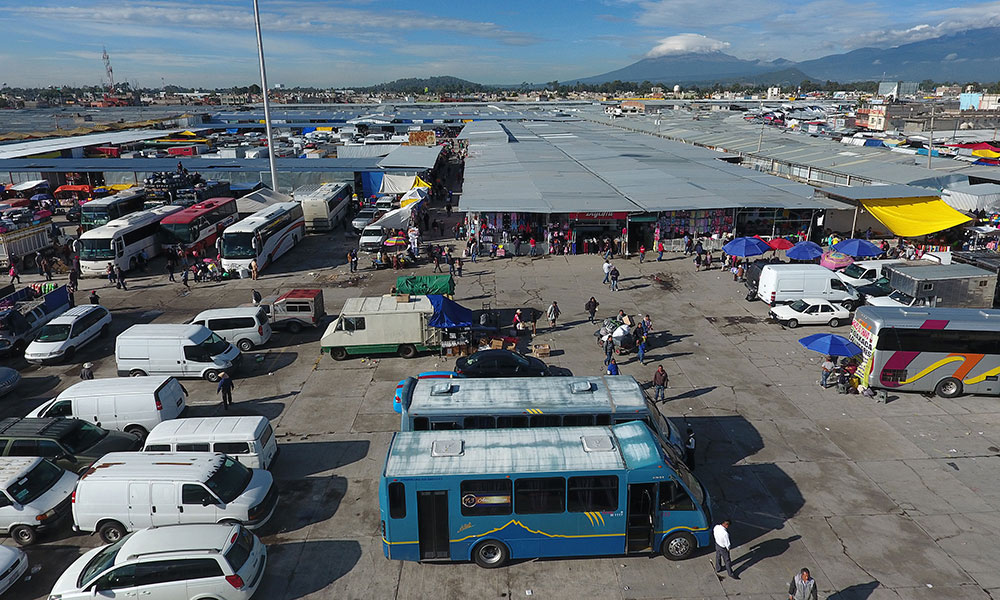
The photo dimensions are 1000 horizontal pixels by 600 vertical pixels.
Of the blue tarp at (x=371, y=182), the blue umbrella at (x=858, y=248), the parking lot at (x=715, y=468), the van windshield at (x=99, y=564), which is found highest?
the blue tarp at (x=371, y=182)

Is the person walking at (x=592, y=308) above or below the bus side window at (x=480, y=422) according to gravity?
below

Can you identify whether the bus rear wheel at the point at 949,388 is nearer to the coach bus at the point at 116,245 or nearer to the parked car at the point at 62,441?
the parked car at the point at 62,441

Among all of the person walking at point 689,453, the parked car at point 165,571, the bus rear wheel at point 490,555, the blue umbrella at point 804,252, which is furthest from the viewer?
the blue umbrella at point 804,252

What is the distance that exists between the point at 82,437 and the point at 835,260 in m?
32.8

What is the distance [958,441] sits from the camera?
15.8m

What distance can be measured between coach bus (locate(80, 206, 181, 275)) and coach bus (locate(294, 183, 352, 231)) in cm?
1020

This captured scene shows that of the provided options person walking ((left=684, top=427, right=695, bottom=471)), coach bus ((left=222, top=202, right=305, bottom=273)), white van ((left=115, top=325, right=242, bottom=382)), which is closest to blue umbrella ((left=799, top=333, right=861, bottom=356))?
person walking ((left=684, top=427, right=695, bottom=471))

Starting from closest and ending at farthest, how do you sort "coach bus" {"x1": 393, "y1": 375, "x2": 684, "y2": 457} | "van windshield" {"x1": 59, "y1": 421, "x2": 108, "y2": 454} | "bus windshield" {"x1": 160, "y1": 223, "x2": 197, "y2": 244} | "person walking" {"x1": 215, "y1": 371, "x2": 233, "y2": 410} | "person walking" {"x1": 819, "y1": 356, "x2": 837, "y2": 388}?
"coach bus" {"x1": 393, "y1": 375, "x2": 684, "y2": 457} < "van windshield" {"x1": 59, "y1": 421, "x2": 108, "y2": 454} < "person walking" {"x1": 215, "y1": 371, "x2": 233, "y2": 410} < "person walking" {"x1": 819, "y1": 356, "x2": 837, "y2": 388} < "bus windshield" {"x1": 160, "y1": 223, "x2": 197, "y2": 244}

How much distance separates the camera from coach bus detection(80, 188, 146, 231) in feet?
128

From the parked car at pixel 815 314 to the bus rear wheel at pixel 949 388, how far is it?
20.7ft

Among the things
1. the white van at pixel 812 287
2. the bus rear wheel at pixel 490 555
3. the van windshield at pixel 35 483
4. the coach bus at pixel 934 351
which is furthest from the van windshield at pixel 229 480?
the white van at pixel 812 287

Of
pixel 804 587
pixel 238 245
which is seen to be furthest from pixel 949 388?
pixel 238 245

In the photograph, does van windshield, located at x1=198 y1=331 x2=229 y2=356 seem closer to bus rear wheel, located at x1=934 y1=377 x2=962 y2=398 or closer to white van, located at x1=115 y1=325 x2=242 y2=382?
white van, located at x1=115 y1=325 x2=242 y2=382

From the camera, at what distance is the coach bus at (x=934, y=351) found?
57.8 ft
